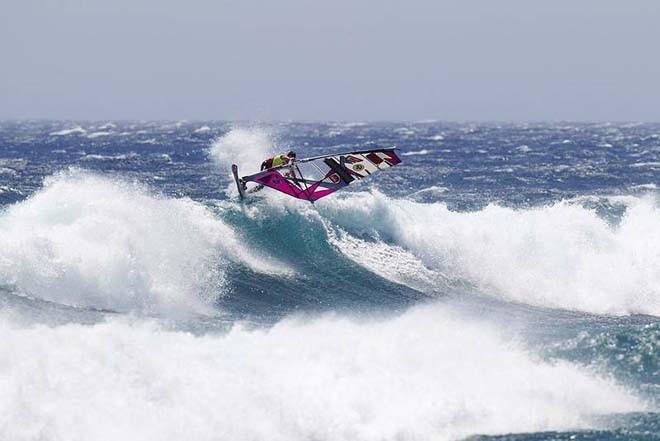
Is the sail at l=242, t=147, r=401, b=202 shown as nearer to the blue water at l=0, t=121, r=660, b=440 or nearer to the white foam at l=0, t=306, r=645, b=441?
the blue water at l=0, t=121, r=660, b=440

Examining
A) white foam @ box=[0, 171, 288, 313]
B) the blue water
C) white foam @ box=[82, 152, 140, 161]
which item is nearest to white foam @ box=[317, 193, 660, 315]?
the blue water

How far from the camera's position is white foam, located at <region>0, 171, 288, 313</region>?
21.9 m

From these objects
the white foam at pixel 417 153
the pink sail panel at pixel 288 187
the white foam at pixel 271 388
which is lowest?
the white foam at pixel 417 153

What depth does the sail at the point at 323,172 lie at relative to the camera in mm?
26266

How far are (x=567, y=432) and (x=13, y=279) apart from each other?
1249cm

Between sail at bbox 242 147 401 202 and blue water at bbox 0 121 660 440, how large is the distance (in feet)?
7.32

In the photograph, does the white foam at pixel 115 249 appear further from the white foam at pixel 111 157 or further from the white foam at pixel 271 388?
the white foam at pixel 111 157

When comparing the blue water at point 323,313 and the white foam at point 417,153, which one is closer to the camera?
the blue water at point 323,313

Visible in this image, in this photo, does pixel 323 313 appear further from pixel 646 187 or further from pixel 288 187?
pixel 646 187

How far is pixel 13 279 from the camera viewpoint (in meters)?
21.4

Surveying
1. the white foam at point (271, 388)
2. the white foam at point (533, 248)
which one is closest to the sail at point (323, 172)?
the white foam at point (533, 248)

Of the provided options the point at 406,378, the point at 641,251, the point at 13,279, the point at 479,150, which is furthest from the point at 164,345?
the point at 479,150

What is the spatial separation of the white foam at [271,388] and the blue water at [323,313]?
3 centimetres

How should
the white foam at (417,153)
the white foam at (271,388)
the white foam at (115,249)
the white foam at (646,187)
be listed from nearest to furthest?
the white foam at (271,388) → the white foam at (115,249) → the white foam at (646,187) → the white foam at (417,153)
